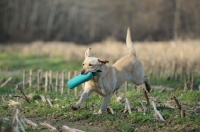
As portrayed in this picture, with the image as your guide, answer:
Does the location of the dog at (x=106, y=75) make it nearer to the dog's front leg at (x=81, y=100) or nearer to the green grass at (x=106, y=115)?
the dog's front leg at (x=81, y=100)

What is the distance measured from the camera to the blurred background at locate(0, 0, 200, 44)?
38.1 metres

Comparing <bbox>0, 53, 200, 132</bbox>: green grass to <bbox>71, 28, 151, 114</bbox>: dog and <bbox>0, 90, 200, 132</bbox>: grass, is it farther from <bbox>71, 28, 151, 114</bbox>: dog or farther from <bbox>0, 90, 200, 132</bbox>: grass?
<bbox>71, 28, 151, 114</bbox>: dog

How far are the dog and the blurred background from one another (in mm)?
26938

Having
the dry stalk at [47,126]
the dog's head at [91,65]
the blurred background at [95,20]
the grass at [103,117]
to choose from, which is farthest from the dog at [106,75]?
the blurred background at [95,20]

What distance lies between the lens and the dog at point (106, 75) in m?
9.16

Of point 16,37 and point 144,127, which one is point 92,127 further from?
point 16,37

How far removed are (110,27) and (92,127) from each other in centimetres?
3503

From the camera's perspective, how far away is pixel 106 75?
9523 mm

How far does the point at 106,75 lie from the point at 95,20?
32881 mm

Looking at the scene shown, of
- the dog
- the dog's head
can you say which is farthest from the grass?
the dog's head

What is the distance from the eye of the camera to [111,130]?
27.3ft

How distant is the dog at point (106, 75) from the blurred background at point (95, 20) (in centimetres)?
2694

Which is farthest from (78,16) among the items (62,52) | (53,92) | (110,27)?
(53,92)

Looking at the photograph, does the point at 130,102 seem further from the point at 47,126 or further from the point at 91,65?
the point at 47,126
